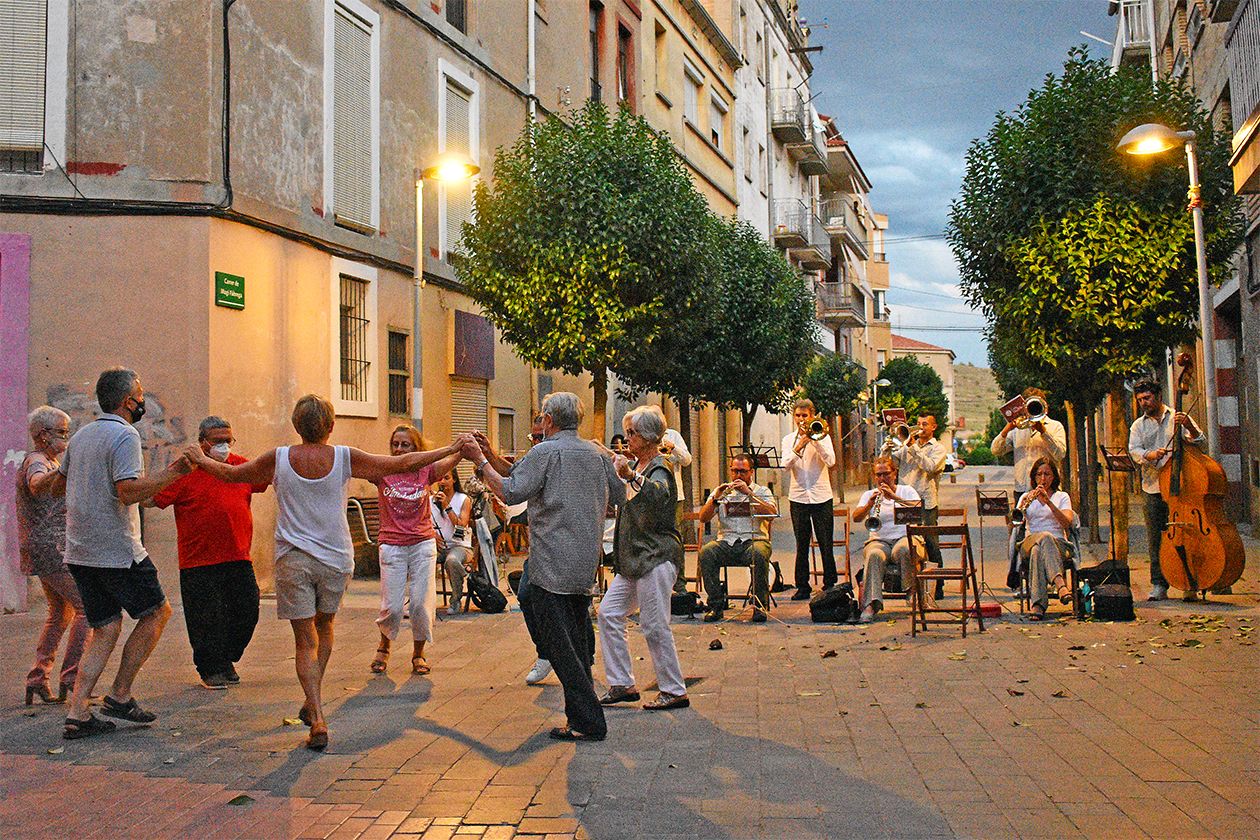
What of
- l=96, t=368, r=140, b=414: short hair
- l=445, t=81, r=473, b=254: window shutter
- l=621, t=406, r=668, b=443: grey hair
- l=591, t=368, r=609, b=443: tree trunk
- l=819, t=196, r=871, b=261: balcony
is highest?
l=819, t=196, r=871, b=261: balcony

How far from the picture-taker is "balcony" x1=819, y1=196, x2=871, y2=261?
5491 centimetres

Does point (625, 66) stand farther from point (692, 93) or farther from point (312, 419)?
point (312, 419)

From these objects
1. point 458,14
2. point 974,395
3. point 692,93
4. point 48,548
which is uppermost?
point 692,93

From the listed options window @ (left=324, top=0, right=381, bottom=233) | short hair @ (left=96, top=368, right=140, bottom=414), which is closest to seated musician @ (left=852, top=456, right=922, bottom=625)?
short hair @ (left=96, top=368, right=140, bottom=414)

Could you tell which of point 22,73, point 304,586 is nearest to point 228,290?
point 22,73

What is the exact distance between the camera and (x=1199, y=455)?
454 inches

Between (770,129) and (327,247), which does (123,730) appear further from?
(770,129)

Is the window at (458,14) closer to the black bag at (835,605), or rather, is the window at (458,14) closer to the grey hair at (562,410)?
the black bag at (835,605)

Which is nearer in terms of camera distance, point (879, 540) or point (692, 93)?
point (879, 540)

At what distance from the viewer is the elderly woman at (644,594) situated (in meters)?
7.44

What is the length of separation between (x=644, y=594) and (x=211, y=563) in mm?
3036

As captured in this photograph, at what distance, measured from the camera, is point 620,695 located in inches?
297

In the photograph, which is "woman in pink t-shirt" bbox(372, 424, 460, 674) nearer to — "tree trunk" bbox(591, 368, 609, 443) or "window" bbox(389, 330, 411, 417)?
"window" bbox(389, 330, 411, 417)

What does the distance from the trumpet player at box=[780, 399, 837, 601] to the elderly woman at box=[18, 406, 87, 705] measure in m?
7.01
